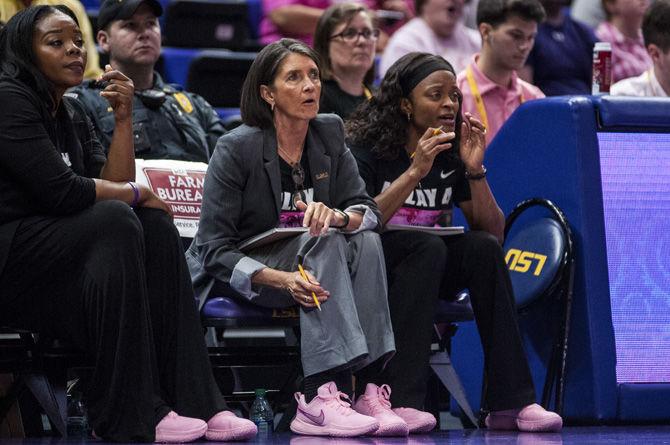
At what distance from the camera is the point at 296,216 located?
366 cm

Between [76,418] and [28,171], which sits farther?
[76,418]

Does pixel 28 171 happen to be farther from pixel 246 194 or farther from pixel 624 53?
pixel 624 53

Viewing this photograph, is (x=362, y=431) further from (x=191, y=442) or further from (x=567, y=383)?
(x=567, y=383)

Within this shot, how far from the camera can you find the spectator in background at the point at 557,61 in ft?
20.5

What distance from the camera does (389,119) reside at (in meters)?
3.93

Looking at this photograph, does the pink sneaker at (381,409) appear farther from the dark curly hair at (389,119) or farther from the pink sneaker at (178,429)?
the dark curly hair at (389,119)

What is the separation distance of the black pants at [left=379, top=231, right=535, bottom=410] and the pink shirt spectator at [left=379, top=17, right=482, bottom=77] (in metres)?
2.19

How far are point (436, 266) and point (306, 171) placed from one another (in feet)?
1.59

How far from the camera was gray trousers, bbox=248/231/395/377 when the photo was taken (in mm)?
3352

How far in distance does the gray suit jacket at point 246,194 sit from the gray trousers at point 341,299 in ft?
0.31

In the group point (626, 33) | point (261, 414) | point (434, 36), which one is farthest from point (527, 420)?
point (626, 33)

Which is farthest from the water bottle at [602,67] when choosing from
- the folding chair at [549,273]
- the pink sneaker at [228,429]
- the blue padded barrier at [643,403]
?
the pink sneaker at [228,429]

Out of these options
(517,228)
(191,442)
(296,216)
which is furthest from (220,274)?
(517,228)

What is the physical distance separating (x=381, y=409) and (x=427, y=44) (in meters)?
2.83
